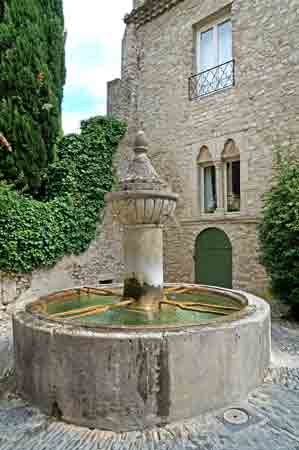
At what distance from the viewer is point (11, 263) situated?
6871mm

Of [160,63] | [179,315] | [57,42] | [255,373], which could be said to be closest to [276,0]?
[160,63]

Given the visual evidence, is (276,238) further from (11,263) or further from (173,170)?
(11,263)

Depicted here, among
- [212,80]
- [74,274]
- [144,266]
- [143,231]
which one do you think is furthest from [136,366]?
[212,80]

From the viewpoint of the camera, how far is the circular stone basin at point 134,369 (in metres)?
2.44

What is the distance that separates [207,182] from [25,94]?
195 inches

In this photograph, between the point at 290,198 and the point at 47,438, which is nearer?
the point at 47,438

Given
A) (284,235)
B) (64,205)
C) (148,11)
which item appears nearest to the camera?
(284,235)

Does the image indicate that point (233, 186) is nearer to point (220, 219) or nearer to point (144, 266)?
point (220, 219)

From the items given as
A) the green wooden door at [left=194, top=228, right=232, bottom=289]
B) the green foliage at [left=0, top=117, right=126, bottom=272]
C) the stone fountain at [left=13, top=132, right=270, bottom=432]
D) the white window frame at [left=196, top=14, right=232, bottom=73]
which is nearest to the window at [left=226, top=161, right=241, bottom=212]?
the green wooden door at [left=194, top=228, right=232, bottom=289]

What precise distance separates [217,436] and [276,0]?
8.39 meters

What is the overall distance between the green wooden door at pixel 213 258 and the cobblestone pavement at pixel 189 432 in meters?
5.38

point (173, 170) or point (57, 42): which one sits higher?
point (57, 42)

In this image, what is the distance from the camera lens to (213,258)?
8.48 meters

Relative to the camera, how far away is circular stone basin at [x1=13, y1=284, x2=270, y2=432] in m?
2.44
